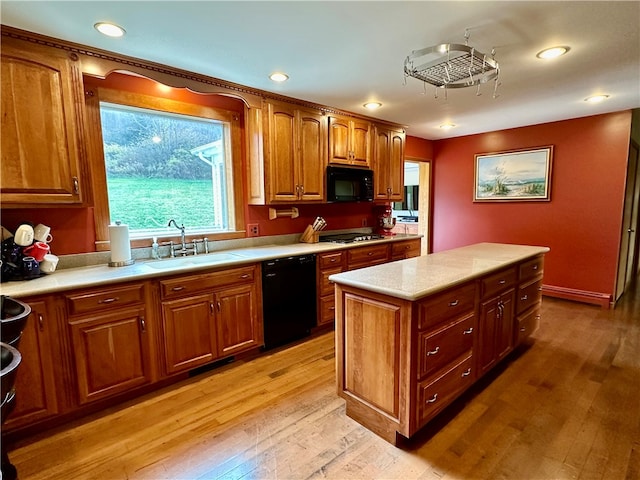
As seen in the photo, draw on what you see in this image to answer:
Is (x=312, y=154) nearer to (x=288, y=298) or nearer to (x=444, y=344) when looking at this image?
(x=288, y=298)

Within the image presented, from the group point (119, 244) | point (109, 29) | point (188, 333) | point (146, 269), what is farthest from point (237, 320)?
point (109, 29)

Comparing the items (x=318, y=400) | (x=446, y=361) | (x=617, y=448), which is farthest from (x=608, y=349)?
(x=318, y=400)

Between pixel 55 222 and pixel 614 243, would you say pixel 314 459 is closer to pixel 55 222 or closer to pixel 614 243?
pixel 55 222

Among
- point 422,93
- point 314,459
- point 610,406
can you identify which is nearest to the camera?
point 314,459

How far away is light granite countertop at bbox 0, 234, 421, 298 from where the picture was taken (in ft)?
6.21

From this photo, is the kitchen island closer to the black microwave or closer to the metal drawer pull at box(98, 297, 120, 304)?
the metal drawer pull at box(98, 297, 120, 304)

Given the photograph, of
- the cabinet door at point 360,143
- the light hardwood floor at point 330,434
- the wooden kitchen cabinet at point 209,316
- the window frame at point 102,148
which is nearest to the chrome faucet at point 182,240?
the window frame at point 102,148

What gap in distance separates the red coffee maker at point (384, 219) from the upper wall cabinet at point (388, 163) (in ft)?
1.10

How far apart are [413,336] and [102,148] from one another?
2.60 meters

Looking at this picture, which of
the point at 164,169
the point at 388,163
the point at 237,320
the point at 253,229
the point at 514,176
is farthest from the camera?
the point at 514,176

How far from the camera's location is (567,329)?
11.3ft

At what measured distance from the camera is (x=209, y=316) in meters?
2.56

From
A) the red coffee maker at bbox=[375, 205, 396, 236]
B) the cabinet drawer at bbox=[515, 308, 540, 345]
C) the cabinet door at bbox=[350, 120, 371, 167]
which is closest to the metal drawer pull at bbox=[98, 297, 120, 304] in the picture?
the cabinet door at bbox=[350, 120, 371, 167]

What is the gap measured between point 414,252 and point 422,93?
1.99 meters
